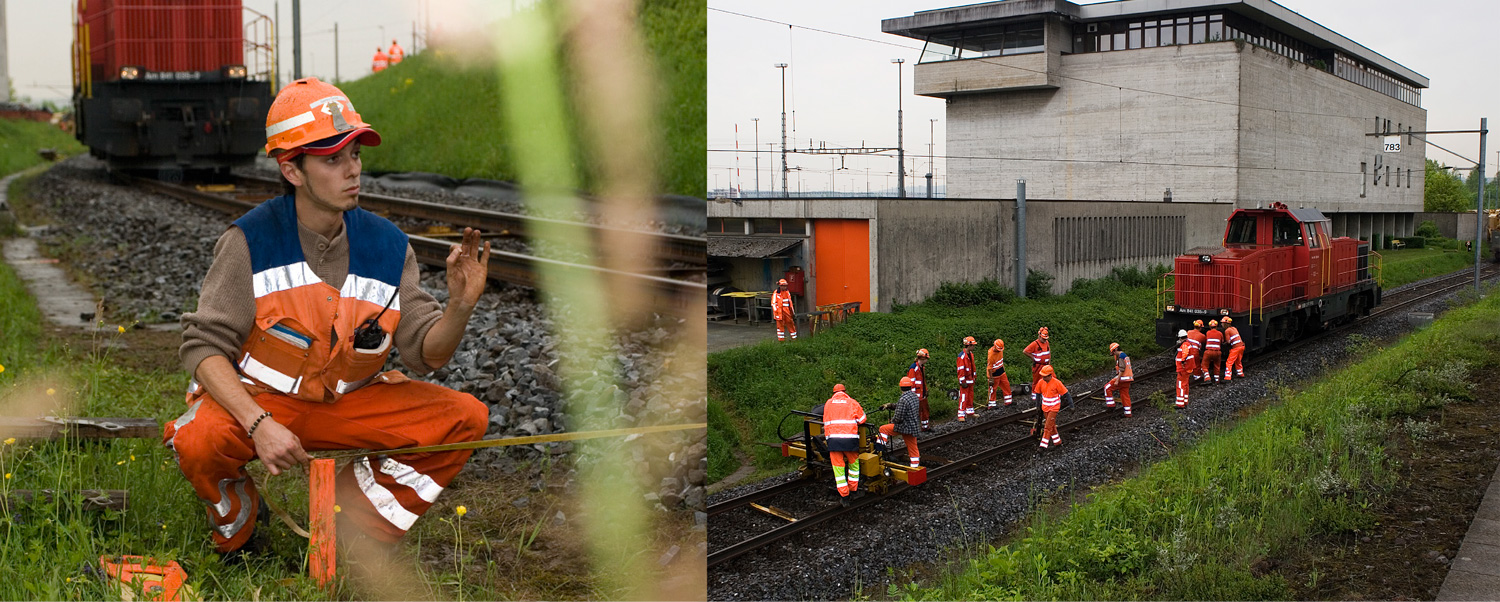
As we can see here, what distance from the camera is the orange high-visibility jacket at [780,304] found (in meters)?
3.63

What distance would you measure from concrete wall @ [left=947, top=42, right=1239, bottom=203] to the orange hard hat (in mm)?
2338

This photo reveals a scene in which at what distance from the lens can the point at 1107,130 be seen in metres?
4.26

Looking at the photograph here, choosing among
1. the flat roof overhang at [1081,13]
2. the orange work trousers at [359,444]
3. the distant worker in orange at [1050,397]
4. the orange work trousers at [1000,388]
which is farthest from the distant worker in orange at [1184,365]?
the orange work trousers at [359,444]

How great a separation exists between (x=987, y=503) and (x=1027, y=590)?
42 cm

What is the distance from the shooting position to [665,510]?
377 centimetres

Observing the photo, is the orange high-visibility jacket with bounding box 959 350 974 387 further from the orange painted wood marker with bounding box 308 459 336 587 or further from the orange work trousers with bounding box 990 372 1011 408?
the orange painted wood marker with bounding box 308 459 336 587

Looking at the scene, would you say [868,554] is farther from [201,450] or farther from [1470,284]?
[1470,284]

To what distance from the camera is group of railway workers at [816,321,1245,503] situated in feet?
12.1

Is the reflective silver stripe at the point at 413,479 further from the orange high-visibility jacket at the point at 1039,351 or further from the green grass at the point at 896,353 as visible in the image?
the orange high-visibility jacket at the point at 1039,351

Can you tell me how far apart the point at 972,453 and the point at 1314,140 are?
221 centimetres

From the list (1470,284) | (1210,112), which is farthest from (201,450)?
(1470,284)

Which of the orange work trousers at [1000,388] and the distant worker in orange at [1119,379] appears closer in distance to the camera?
the orange work trousers at [1000,388]

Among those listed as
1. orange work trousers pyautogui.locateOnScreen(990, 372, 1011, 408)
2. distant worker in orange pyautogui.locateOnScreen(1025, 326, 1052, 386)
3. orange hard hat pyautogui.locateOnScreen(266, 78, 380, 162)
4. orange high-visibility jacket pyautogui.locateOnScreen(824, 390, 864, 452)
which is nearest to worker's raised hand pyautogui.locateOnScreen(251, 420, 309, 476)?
orange hard hat pyautogui.locateOnScreen(266, 78, 380, 162)

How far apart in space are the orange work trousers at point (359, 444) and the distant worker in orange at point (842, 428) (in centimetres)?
123
